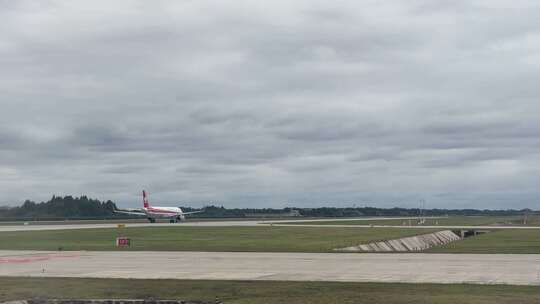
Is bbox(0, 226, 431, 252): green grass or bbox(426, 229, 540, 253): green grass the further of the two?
bbox(0, 226, 431, 252): green grass

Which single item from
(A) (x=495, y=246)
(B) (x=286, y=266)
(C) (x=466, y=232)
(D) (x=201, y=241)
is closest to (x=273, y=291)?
(B) (x=286, y=266)

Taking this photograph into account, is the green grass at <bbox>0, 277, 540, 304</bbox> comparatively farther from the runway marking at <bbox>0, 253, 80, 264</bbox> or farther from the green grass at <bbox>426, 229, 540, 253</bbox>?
the green grass at <bbox>426, 229, 540, 253</bbox>

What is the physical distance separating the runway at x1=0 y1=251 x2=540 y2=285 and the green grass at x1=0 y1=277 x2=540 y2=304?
2057 millimetres

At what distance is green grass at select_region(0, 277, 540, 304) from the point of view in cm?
2358

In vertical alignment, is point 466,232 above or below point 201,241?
below

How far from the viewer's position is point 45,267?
3728 centimetres

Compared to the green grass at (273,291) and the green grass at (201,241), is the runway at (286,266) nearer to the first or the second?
the green grass at (273,291)

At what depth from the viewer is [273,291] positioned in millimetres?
26031

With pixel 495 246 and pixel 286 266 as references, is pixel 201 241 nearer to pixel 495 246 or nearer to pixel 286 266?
pixel 495 246

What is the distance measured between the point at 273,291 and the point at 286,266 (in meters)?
10.2

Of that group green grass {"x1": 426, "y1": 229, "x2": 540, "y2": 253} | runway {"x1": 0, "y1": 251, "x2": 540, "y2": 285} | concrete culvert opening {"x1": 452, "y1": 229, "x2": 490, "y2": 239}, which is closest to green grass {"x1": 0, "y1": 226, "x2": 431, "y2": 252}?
runway {"x1": 0, "y1": 251, "x2": 540, "y2": 285}

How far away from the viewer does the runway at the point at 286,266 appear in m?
30.7

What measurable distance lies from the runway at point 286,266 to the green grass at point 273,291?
2057 millimetres

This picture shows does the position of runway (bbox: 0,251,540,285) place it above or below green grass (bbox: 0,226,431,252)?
below
